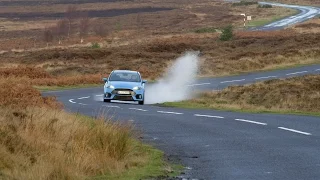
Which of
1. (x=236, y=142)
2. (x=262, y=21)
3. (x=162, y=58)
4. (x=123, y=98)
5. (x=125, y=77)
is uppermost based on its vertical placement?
(x=262, y=21)

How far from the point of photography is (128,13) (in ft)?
495

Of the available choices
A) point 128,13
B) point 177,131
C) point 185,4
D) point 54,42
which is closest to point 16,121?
point 177,131

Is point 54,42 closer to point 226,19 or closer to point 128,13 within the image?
point 226,19

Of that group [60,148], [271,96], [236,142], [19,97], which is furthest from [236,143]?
[271,96]

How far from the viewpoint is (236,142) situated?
59.2 feet

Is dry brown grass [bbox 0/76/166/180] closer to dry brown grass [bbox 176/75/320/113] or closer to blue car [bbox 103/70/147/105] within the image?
dry brown grass [bbox 176/75/320/113]

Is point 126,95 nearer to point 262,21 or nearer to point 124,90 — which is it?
point 124,90

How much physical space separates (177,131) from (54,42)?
83.1 metres

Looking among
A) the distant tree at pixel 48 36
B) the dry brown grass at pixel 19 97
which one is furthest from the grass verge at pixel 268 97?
the distant tree at pixel 48 36

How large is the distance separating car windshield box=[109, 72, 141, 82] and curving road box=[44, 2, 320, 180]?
7.82m

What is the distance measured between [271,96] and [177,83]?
13156mm

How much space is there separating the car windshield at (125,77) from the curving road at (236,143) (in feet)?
25.7

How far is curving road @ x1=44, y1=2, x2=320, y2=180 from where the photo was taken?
13602 mm

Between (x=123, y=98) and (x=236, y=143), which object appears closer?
(x=236, y=143)
